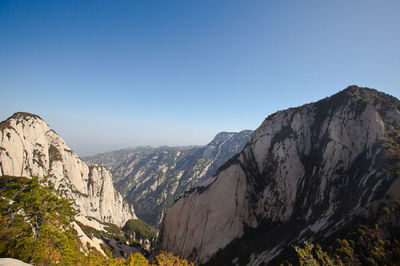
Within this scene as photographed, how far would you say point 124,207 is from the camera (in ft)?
585

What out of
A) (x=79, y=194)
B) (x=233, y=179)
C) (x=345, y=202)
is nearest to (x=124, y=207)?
(x=79, y=194)

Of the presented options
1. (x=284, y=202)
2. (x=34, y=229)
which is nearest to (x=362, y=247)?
(x=284, y=202)

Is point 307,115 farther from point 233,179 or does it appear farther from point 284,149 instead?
point 233,179

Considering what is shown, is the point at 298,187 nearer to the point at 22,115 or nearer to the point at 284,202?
the point at 284,202

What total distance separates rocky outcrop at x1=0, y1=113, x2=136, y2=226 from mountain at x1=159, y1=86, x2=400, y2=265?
62360 millimetres

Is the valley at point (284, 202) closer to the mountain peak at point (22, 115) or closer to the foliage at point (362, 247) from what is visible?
the foliage at point (362, 247)

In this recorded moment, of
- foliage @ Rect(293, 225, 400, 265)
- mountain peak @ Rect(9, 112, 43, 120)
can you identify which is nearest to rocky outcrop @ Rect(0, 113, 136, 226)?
mountain peak @ Rect(9, 112, 43, 120)

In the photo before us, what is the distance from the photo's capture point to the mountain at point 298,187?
26.9 m

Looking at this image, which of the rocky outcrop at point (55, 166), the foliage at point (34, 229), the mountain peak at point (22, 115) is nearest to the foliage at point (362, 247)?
the foliage at point (34, 229)

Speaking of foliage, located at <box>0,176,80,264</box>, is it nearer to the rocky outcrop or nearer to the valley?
the valley

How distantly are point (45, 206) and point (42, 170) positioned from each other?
363 feet

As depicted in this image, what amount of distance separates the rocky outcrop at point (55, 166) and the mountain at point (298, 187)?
62.4m

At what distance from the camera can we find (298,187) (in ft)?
140

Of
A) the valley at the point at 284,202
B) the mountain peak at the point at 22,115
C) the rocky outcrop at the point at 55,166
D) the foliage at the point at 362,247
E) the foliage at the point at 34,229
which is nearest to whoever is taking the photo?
the foliage at the point at 34,229
